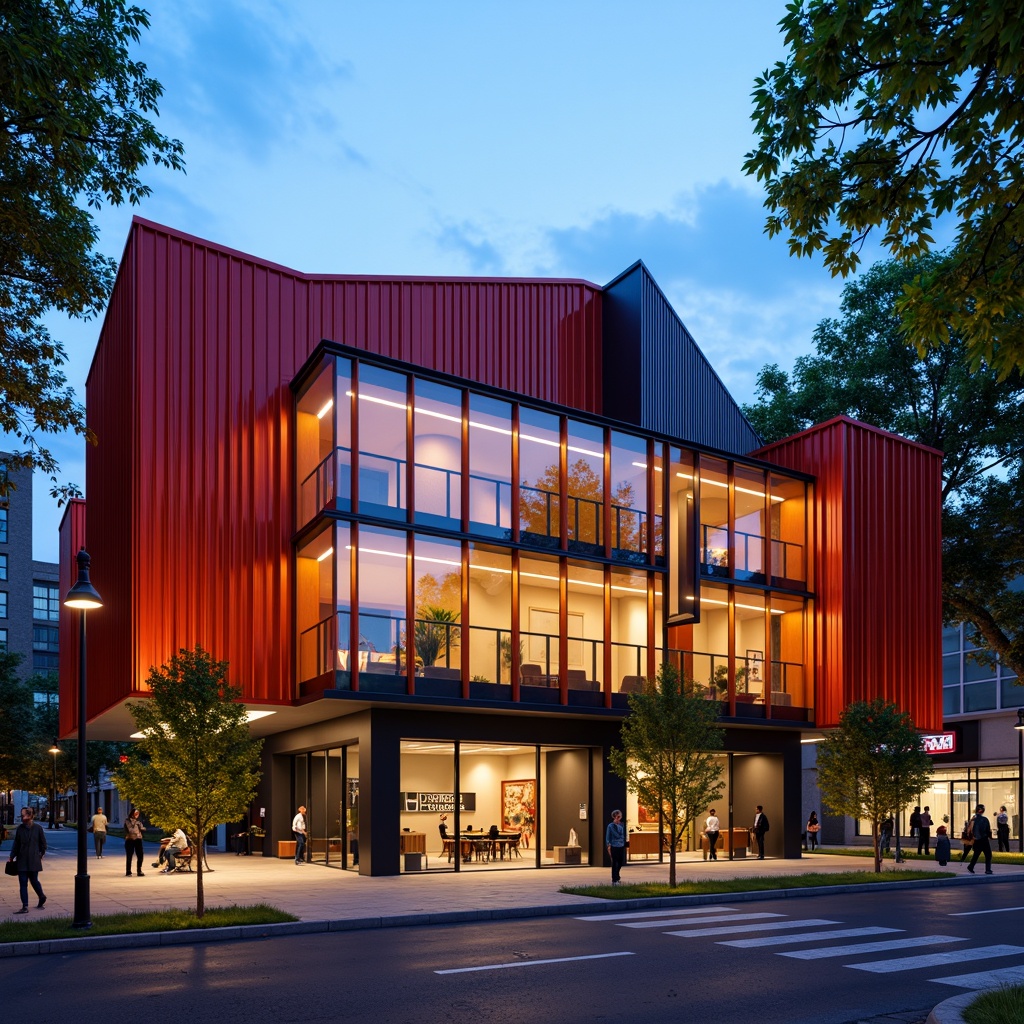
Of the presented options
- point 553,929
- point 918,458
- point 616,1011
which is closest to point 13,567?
point 918,458

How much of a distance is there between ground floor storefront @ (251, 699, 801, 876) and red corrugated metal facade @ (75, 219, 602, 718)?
316 centimetres

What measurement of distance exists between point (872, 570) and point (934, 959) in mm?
20950

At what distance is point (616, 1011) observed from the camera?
372 inches

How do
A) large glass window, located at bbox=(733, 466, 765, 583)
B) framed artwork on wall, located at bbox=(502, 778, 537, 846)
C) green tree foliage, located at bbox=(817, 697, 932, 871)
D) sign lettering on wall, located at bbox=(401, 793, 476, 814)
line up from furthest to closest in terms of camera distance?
large glass window, located at bbox=(733, 466, 765, 583) < framed artwork on wall, located at bbox=(502, 778, 537, 846) < sign lettering on wall, located at bbox=(401, 793, 476, 814) < green tree foliage, located at bbox=(817, 697, 932, 871)

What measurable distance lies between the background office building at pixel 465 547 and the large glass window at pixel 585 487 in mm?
90

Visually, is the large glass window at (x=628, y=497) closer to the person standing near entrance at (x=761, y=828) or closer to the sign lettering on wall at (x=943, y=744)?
the person standing near entrance at (x=761, y=828)

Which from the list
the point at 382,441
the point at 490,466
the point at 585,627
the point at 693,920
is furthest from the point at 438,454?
the point at 693,920

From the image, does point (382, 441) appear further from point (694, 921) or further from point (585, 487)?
point (694, 921)

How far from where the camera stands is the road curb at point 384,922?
45.9 feet

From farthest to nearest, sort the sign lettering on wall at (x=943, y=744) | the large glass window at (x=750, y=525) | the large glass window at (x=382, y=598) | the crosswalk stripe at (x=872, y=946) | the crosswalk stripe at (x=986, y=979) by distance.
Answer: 1. the sign lettering on wall at (x=943, y=744)
2. the large glass window at (x=750, y=525)
3. the large glass window at (x=382, y=598)
4. the crosswalk stripe at (x=872, y=946)
5. the crosswalk stripe at (x=986, y=979)

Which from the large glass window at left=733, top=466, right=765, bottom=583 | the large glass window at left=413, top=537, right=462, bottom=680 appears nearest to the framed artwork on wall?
the large glass window at left=413, top=537, right=462, bottom=680

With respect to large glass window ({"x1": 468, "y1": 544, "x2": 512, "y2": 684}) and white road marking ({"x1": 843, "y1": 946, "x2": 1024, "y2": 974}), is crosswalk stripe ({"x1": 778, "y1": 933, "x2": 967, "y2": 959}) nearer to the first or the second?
white road marking ({"x1": 843, "y1": 946, "x2": 1024, "y2": 974})

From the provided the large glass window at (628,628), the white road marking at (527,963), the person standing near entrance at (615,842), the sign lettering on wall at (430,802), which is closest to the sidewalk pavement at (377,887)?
the person standing near entrance at (615,842)

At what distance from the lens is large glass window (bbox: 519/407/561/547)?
27172 millimetres
